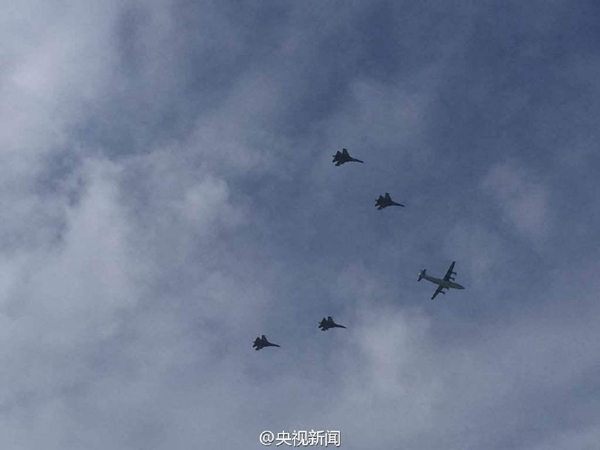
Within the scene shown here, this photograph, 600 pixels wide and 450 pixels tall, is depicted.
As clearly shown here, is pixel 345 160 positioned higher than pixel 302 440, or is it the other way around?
pixel 345 160

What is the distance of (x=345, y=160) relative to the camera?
19975 cm

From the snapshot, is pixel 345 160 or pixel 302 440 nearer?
pixel 302 440

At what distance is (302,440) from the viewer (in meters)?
186

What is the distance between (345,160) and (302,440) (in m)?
91.6
